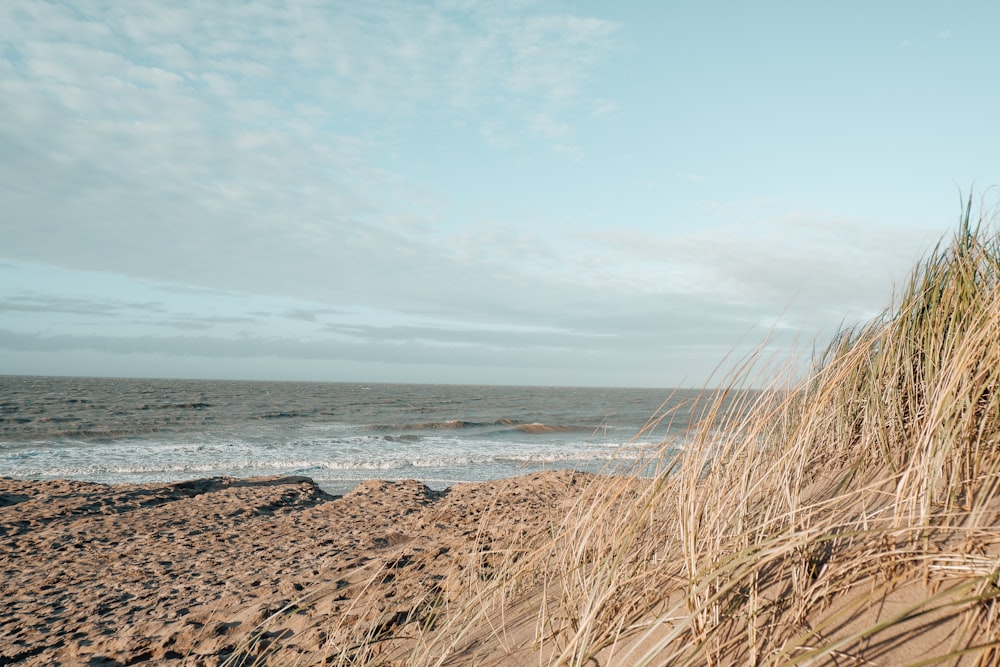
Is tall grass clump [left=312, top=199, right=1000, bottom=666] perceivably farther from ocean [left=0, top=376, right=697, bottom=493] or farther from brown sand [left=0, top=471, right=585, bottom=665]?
ocean [left=0, top=376, right=697, bottom=493]

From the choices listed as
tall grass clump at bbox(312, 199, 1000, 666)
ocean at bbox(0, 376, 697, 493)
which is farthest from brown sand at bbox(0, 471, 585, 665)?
ocean at bbox(0, 376, 697, 493)

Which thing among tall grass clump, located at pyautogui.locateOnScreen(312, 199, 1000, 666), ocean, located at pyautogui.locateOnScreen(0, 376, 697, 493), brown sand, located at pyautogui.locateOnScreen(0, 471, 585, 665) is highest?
tall grass clump, located at pyautogui.locateOnScreen(312, 199, 1000, 666)

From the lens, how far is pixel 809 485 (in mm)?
2816

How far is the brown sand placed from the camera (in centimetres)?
349

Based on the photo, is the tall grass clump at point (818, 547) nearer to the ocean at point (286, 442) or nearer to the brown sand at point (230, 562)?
the brown sand at point (230, 562)

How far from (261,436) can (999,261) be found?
69.6ft

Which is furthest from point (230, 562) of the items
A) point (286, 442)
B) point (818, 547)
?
point (286, 442)

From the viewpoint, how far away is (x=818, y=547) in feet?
6.35

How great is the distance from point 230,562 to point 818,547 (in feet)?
17.2

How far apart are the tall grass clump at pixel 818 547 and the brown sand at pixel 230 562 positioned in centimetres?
54

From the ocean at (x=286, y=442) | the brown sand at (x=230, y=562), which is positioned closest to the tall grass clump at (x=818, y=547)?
the brown sand at (x=230, y=562)

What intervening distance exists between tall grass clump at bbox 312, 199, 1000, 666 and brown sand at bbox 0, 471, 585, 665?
54cm

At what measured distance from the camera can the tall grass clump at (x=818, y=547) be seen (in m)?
1.65

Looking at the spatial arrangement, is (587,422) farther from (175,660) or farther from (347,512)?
(175,660)
